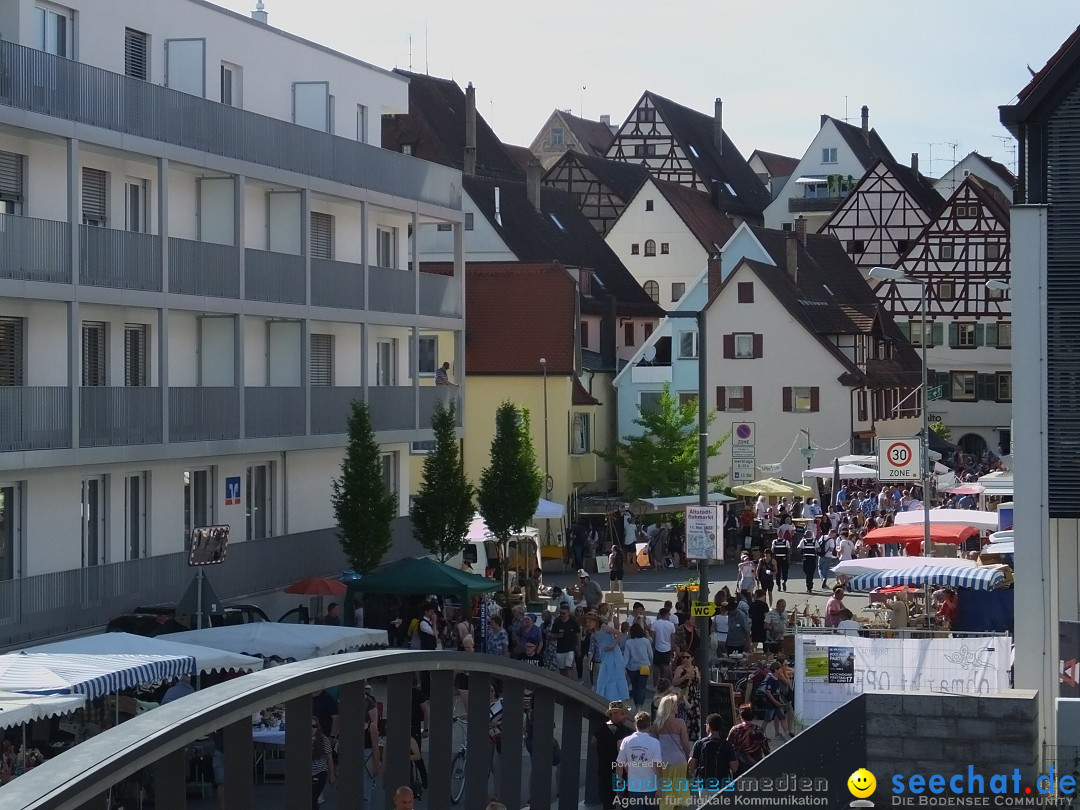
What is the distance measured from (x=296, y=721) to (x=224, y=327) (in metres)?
24.4

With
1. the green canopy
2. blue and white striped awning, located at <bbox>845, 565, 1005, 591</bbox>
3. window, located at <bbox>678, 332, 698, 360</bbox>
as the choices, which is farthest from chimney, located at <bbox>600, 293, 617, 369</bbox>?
blue and white striped awning, located at <bbox>845, 565, 1005, 591</bbox>

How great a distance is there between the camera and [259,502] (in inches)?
1323

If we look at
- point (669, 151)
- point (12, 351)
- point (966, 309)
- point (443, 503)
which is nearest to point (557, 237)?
point (966, 309)

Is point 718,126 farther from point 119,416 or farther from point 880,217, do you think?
point 119,416

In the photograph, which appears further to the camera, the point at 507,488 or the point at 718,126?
the point at 718,126

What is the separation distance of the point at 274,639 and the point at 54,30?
11678 millimetres

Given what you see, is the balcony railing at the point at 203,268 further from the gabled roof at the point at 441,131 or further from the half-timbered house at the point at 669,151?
the half-timbered house at the point at 669,151

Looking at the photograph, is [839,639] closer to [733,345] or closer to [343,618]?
Result: [343,618]

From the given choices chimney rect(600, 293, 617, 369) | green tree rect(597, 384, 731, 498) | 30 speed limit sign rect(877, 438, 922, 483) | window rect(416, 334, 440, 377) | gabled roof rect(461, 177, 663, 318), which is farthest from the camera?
chimney rect(600, 293, 617, 369)

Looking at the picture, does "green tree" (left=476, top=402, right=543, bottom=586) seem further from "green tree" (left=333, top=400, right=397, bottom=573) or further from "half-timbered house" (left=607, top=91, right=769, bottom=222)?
"half-timbered house" (left=607, top=91, right=769, bottom=222)

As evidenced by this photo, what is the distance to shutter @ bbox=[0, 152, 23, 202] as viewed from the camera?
84.5 ft

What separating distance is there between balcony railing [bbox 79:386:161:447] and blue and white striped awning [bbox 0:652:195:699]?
30.9 ft

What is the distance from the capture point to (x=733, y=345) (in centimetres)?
6656

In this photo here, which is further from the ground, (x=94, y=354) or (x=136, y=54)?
(x=136, y=54)
